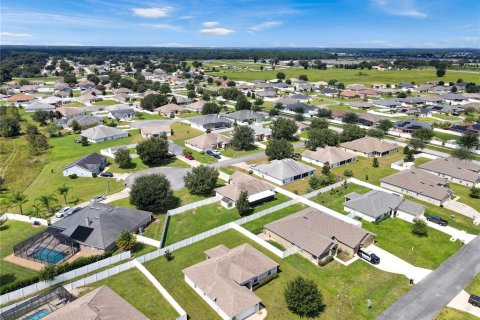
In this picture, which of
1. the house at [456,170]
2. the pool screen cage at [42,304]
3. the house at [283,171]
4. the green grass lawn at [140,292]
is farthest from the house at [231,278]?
the house at [456,170]

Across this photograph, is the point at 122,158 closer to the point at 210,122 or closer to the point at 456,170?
the point at 210,122

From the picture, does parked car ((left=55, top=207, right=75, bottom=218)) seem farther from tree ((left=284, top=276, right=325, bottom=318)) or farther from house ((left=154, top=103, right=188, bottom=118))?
house ((left=154, top=103, right=188, bottom=118))

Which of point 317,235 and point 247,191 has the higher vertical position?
point 247,191

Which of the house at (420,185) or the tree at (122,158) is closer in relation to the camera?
the house at (420,185)

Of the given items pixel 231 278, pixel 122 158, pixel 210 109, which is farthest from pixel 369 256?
pixel 210 109

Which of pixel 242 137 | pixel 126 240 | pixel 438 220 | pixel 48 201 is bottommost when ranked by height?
pixel 438 220

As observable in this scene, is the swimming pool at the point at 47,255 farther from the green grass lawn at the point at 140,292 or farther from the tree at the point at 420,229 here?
the tree at the point at 420,229

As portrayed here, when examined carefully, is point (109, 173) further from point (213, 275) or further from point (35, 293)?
point (213, 275)
